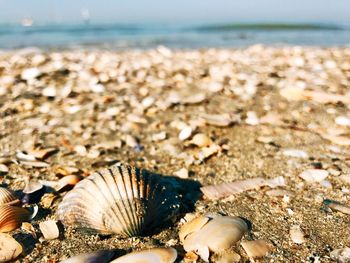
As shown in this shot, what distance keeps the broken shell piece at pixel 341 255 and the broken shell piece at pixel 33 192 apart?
1.75 meters

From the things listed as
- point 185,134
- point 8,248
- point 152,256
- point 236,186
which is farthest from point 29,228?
point 185,134

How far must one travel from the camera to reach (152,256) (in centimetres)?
171

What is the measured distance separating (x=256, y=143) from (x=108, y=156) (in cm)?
135

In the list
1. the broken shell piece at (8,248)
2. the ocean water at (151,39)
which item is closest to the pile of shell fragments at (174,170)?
the broken shell piece at (8,248)

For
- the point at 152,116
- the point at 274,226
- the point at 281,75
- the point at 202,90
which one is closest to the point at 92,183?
the point at 274,226

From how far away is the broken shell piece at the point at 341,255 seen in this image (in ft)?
5.65

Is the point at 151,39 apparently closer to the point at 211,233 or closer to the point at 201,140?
the point at 201,140

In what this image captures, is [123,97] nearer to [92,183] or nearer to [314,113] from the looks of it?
[314,113]

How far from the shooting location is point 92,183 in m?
2.06

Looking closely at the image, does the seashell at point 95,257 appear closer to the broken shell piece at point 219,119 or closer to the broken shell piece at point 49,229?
the broken shell piece at point 49,229

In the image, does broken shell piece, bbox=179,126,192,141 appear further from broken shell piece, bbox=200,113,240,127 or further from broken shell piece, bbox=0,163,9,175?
broken shell piece, bbox=0,163,9,175

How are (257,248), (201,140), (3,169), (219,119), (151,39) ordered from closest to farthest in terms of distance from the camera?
(257,248)
(3,169)
(201,140)
(219,119)
(151,39)

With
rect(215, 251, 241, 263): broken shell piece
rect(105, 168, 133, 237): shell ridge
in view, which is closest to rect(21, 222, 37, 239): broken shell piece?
rect(105, 168, 133, 237): shell ridge

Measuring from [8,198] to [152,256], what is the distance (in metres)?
1.02
